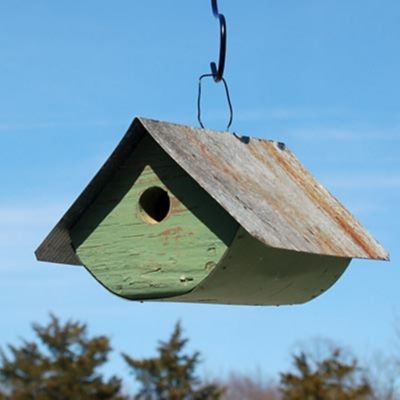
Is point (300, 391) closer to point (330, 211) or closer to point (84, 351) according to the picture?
point (84, 351)

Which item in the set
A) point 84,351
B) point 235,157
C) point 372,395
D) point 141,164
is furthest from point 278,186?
point 84,351

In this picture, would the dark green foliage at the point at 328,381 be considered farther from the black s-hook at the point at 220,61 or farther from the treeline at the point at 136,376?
the black s-hook at the point at 220,61

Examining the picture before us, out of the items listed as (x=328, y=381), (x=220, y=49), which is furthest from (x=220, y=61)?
(x=328, y=381)

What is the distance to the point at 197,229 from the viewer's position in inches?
179

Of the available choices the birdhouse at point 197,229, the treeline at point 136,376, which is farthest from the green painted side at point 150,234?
the treeline at point 136,376

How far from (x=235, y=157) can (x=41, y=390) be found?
21526 millimetres

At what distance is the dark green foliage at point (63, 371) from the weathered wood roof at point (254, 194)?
19459 mm

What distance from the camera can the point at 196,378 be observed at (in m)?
26.1

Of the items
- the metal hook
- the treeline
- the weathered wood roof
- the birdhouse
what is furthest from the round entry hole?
the treeline

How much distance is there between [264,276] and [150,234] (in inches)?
17.8

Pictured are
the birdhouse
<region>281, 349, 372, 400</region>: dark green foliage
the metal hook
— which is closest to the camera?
the birdhouse

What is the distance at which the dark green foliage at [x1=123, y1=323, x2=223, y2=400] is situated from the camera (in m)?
23.9

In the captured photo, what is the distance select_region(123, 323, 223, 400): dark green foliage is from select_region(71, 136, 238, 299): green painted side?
18955mm

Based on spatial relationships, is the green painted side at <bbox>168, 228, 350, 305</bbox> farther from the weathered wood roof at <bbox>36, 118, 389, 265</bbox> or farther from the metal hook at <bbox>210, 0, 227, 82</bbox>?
the metal hook at <bbox>210, 0, 227, 82</bbox>
